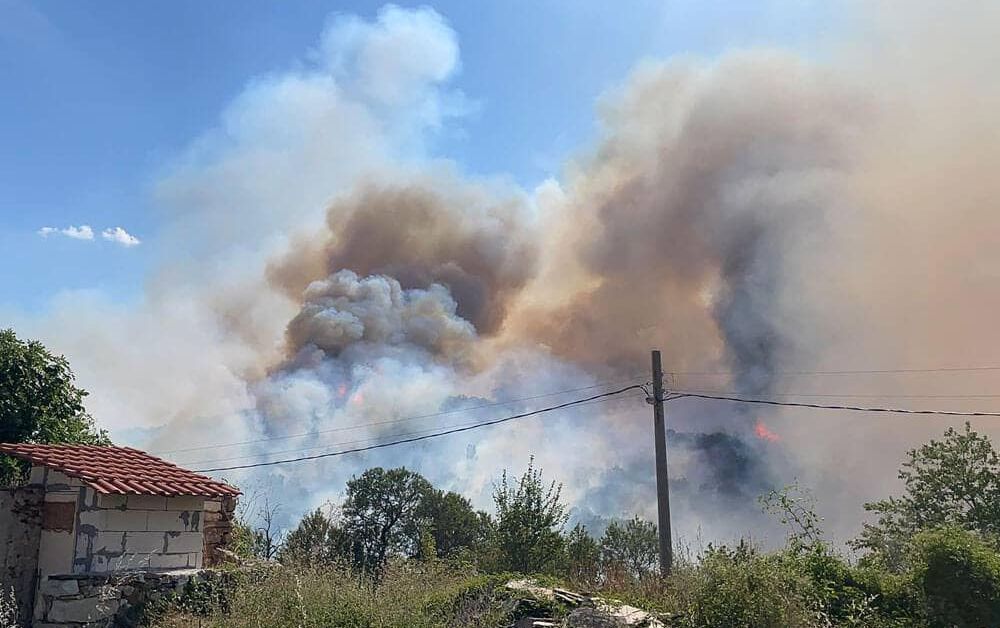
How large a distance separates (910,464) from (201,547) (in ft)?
89.5

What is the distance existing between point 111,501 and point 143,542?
91cm

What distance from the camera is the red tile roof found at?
39.3 feet

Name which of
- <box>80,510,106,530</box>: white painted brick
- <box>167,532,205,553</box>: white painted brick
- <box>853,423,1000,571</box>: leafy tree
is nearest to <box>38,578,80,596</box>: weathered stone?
<box>80,510,106,530</box>: white painted brick

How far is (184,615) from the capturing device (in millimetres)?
→ 10680

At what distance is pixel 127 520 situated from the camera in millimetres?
12203

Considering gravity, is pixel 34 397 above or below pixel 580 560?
above

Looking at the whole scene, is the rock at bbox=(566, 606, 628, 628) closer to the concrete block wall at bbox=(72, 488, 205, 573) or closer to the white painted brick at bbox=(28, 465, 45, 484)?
the concrete block wall at bbox=(72, 488, 205, 573)

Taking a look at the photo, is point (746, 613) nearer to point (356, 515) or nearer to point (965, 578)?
point (965, 578)

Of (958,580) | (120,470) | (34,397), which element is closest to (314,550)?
(120,470)

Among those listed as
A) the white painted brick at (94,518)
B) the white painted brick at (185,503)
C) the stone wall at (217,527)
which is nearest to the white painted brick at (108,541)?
the white painted brick at (94,518)

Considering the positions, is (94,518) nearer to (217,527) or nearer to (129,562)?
(129,562)

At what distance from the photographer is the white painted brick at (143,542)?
12.2 meters

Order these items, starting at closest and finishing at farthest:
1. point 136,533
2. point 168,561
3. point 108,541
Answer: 1. point 108,541
2. point 136,533
3. point 168,561

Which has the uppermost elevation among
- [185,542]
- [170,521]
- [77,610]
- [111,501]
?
[111,501]
